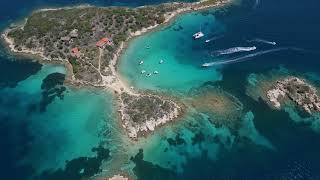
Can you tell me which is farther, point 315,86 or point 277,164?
point 315,86

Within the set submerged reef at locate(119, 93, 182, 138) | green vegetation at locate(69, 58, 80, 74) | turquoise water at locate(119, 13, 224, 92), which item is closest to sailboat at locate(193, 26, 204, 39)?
turquoise water at locate(119, 13, 224, 92)

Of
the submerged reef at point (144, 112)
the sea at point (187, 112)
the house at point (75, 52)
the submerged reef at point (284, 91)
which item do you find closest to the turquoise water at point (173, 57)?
the sea at point (187, 112)

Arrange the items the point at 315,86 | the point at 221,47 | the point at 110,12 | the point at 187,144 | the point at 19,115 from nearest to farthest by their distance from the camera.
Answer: the point at 187,144
the point at 19,115
the point at 315,86
the point at 221,47
the point at 110,12

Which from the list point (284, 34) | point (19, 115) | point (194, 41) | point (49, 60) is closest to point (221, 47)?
point (194, 41)

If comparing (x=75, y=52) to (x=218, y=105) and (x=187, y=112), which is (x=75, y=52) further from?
(x=218, y=105)

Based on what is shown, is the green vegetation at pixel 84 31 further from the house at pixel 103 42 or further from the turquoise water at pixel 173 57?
the turquoise water at pixel 173 57

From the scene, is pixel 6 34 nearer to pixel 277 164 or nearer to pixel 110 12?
pixel 110 12
